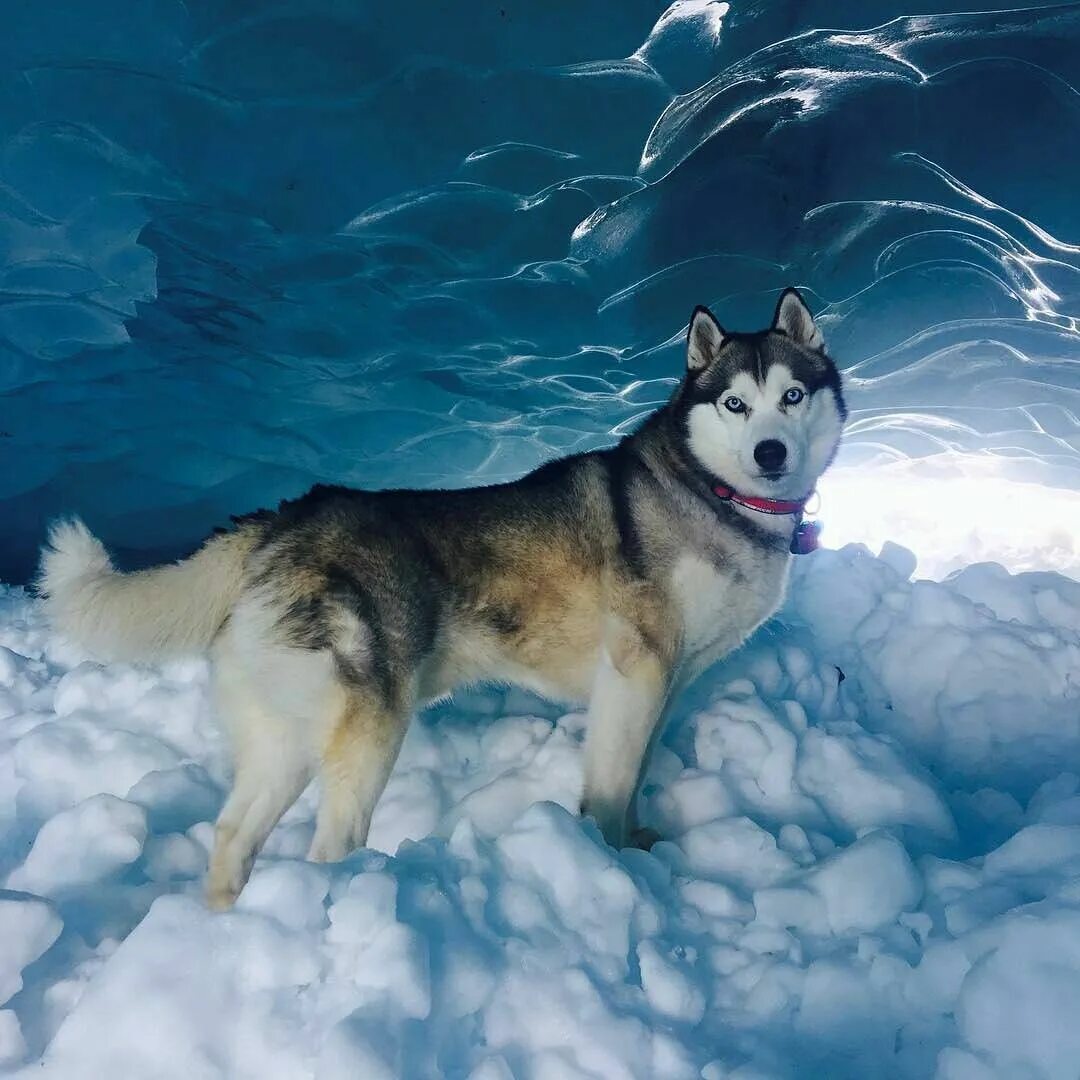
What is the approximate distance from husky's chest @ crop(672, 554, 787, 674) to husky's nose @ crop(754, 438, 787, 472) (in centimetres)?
52

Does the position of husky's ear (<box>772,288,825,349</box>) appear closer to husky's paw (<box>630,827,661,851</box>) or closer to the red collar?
the red collar

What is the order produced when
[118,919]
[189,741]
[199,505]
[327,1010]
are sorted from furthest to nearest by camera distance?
[199,505], [189,741], [118,919], [327,1010]

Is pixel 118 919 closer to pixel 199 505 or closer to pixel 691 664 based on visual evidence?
pixel 691 664

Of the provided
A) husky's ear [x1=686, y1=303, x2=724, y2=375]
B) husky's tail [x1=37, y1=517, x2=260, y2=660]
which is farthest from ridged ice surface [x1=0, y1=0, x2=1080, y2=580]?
husky's tail [x1=37, y1=517, x2=260, y2=660]

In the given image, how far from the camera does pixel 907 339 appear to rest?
1013 cm

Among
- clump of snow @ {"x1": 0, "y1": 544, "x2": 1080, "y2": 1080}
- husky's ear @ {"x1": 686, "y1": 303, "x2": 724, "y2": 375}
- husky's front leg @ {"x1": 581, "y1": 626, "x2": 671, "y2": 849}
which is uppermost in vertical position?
husky's ear @ {"x1": 686, "y1": 303, "x2": 724, "y2": 375}

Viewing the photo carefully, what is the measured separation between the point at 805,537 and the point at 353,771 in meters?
2.70

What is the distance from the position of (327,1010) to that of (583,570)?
2.23m

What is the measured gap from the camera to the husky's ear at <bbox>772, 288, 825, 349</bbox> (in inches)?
150

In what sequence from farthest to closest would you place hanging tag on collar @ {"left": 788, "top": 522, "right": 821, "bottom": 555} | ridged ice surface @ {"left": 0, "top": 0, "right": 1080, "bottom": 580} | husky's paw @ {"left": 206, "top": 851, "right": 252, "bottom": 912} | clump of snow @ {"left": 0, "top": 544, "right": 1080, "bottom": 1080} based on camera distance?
ridged ice surface @ {"left": 0, "top": 0, "right": 1080, "bottom": 580} < hanging tag on collar @ {"left": 788, "top": 522, "right": 821, "bottom": 555} < husky's paw @ {"left": 206, "top": 851, "right": 252, "bottom": 912} < clump of snow @ {"left": 0, "top": 544, "right": 1080, "bottom": 1080}

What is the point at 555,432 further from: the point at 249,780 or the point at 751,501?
the point at 249,780

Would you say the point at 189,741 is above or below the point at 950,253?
below

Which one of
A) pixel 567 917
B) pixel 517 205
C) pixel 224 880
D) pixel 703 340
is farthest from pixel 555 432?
pixel 567 917

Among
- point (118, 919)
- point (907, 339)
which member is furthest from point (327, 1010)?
point (907, 339)
